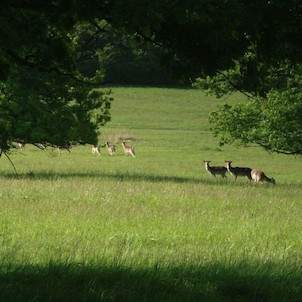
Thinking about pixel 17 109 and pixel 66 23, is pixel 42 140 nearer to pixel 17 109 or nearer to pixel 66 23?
pixel 17 109

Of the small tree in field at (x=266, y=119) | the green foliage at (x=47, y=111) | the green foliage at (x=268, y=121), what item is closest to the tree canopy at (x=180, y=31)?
the green foliage at (x=47, y=111)

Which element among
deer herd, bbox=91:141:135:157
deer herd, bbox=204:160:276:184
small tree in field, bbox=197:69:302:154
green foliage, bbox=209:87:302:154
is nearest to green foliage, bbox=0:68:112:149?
small tree in field, bbox=197:69:302:154

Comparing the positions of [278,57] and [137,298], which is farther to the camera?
[278,57]

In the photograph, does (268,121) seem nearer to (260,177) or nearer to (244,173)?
(260,177)

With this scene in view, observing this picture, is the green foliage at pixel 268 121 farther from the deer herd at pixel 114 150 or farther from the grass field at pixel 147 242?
the deer herd at pixel 114 150

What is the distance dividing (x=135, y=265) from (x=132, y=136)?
47.4 metres

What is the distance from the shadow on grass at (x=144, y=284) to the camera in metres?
6.29

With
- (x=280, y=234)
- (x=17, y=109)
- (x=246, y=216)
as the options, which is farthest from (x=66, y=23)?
(x=17, y=109)

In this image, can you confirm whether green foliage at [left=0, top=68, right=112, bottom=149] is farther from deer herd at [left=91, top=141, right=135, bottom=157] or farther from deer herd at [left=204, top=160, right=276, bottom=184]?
deer herd at [left=91, top=141, right=135, bottom=157]

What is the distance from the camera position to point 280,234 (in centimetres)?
1200

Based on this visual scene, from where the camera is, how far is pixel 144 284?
6648mm

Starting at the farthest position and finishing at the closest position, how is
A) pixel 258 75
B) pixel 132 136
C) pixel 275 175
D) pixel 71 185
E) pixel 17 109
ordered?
1. pixel 132 136
2. pixel 275 175
3. pixel 17 109
4. pixel 71 185
5. pixel 258 75

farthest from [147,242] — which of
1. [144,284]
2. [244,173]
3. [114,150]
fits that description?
[114,150]

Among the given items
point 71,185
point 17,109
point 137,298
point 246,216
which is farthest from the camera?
point 17,109
